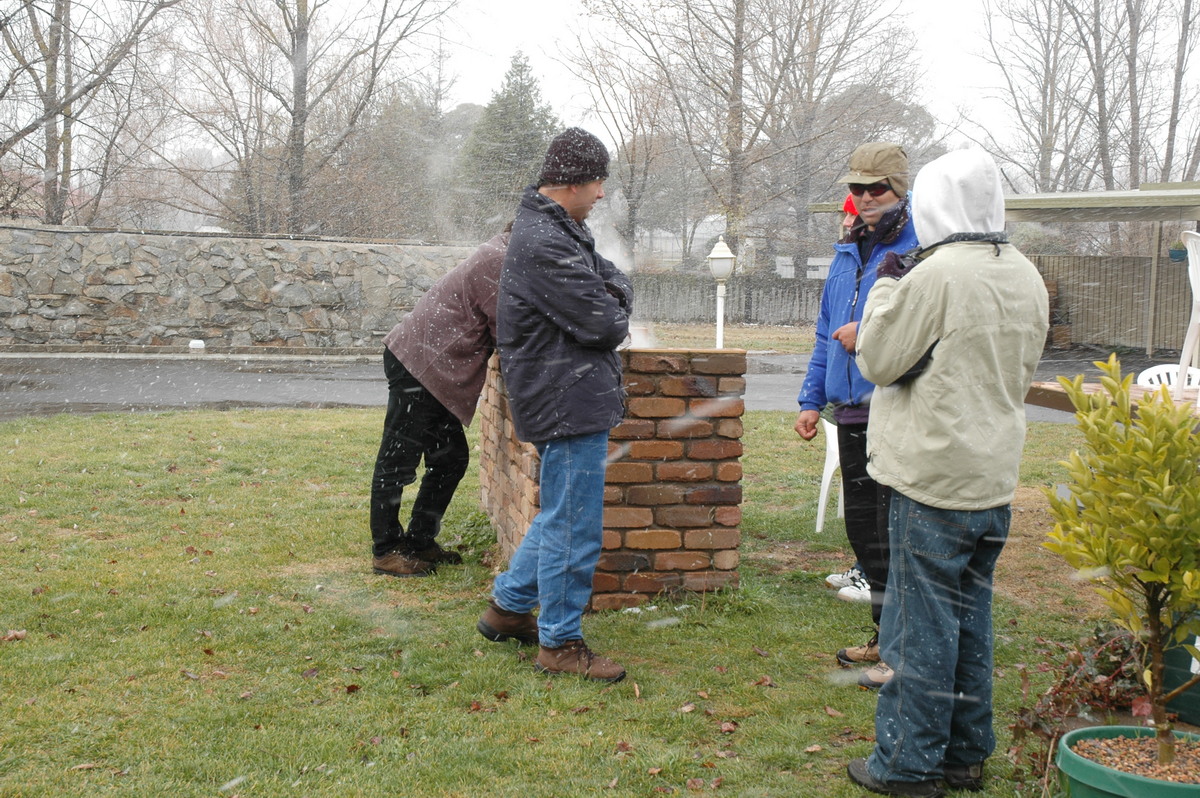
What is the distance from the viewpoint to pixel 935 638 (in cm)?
258

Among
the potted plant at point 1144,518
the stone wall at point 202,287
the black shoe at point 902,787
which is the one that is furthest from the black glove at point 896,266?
the stone wall at point 202,287

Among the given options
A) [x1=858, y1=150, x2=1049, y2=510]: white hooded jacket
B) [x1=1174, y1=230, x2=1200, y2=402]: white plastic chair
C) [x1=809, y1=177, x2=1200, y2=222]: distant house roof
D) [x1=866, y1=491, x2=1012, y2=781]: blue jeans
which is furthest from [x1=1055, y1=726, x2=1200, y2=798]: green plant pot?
[x1=809, y1=177, x2=1200, y2=222]: distant house roof

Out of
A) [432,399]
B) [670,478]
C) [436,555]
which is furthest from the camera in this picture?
[436,555]

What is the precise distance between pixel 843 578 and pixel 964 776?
2.02 metres

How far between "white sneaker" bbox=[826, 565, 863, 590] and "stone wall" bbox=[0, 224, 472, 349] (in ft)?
41.6

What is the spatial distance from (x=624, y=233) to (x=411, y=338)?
25.9m

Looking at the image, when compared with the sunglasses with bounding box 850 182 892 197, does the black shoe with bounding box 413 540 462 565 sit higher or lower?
lower

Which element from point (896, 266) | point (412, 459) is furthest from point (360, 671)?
point (896, 266)

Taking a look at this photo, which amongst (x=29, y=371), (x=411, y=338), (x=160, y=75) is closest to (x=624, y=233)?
(x=160, y=75)

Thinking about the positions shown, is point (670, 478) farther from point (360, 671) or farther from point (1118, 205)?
point (1118, 205)

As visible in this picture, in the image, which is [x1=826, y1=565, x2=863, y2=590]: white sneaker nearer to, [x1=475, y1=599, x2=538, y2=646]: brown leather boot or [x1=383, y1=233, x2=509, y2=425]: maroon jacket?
[x1=475, y1=599, x2=538, y2=646]: brown leather boot

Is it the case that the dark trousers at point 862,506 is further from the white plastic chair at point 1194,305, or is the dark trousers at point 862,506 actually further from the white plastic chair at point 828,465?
the white plastic chair at point 1194,305

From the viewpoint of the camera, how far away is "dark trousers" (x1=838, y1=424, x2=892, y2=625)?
3520 millimetres

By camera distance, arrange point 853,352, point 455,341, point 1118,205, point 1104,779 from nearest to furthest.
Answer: point 1104,779
point 853,352
point 455,341
point 1118,205
